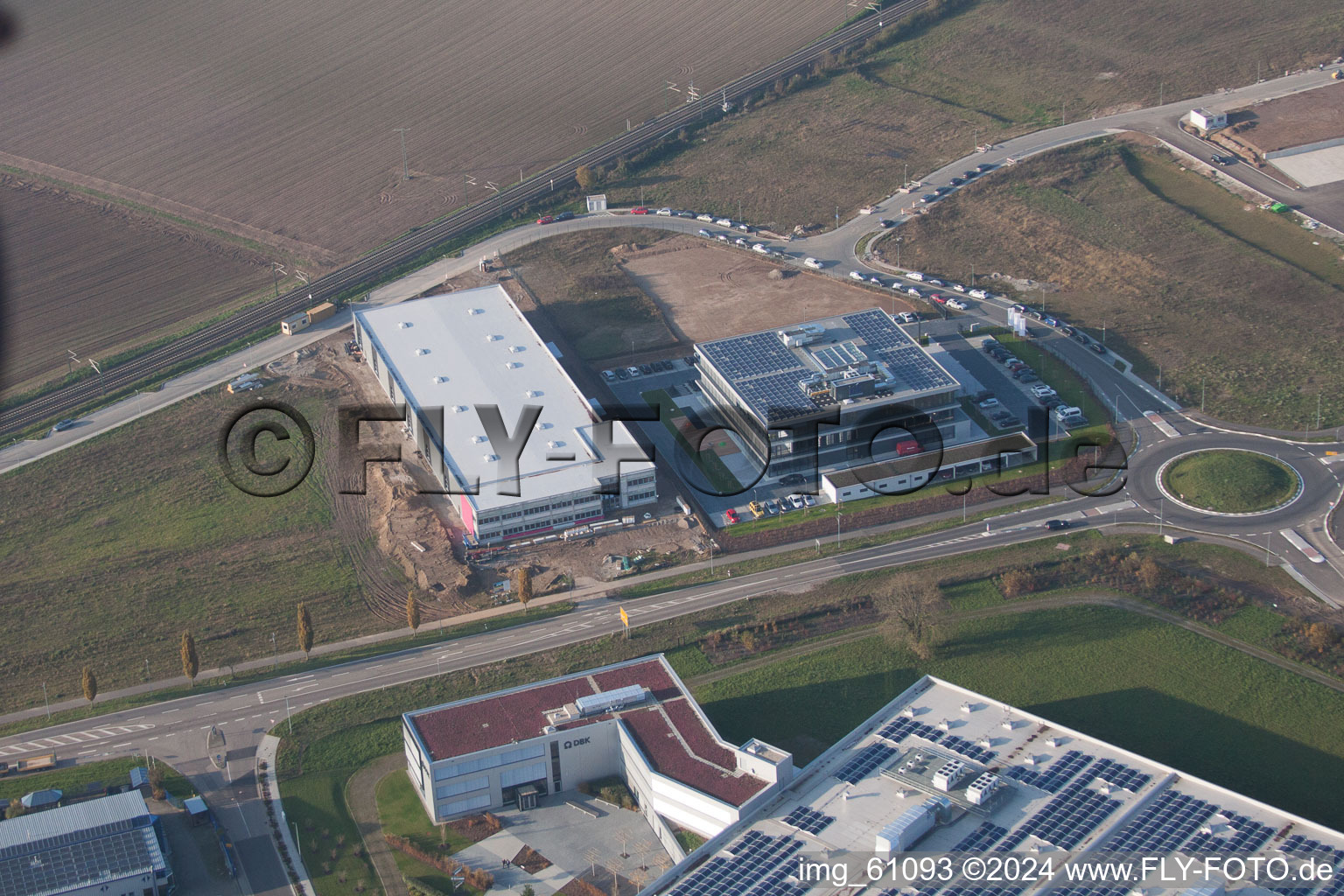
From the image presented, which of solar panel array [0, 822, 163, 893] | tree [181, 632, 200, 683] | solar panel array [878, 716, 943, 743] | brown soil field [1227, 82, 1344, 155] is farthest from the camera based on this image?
brown soil field [1227, 82, 1344, 155]

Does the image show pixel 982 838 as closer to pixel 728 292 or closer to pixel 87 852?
pixel 87 852

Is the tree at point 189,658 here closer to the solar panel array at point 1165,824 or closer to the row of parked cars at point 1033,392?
the solar panel array at point 1165,824

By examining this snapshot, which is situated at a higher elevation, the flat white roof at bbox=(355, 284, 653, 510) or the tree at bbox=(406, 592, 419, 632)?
the flat white roof at bbox=(355, 284, 653, 510)

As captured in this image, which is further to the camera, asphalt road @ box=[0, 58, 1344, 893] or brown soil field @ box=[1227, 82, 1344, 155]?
brown soil field @ box=[1227, 82, 1344, 155]

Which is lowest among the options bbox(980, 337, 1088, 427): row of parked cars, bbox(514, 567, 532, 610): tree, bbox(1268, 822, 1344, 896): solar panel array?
bbox(1268, 822, 1344, 896): solar panel array

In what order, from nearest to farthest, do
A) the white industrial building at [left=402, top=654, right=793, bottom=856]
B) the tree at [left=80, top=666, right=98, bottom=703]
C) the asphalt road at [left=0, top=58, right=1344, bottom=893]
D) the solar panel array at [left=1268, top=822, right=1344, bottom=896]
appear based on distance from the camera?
the solar panel array at [left=1268, top=822, right=1344, bottom=896] < the white industrial building at [left=402, top=654, right=793, bottom=856] < the asphalt road at [left=0, top=58, right=1344, bottom=893] < the tree at [left=80, top=666, right=98, bottom=703]

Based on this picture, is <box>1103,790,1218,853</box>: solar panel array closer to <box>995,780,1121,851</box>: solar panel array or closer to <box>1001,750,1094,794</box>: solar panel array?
<box>995,780,1121,851</box>: solar panel array

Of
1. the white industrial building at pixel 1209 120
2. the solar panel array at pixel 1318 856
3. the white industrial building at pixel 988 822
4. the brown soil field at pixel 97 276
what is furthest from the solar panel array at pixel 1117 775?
the white industrial building at pixel 1209 120

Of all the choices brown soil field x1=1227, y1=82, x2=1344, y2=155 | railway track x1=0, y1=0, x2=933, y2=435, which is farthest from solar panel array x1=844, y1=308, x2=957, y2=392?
brown soil field x1=1227, y1=82, x2=1344, y2=155
